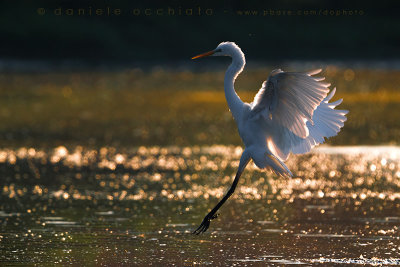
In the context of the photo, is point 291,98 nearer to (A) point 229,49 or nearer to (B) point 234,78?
(B) point 234,78

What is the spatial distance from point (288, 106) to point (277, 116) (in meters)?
0.26

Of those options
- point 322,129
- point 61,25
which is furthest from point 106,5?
point 322,129

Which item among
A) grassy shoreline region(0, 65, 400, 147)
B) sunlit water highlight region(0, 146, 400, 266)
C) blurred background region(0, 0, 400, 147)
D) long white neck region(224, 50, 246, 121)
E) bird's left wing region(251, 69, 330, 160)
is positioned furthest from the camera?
blurred background region(0, 0, 400, 147)

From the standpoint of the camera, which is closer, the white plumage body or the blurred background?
the white plumage body

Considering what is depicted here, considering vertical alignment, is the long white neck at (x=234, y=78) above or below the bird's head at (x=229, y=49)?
below

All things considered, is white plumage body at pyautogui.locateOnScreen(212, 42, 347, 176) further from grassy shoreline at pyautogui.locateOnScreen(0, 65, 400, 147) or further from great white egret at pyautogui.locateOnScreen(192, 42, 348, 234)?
grassy shoreline at pyautogui.locateOnScreen(0, 65, 400, 147)

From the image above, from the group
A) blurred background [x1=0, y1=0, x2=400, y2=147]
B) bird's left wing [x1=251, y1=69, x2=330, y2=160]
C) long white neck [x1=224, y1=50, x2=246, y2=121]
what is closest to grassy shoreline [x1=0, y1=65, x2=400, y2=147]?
blurred background [x1=0, y1=0, x2=400, y2=147]

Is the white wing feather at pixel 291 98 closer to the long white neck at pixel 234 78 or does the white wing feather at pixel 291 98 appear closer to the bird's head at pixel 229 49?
the long white neck at pixel 234 78

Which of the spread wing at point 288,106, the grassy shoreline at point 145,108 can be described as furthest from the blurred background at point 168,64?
the spread wing at point 288,106

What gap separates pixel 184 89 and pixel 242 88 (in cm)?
216

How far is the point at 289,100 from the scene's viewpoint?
9469mm

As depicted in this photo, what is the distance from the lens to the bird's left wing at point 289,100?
9219 mm

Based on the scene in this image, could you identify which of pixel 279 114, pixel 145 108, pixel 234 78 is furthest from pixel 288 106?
pixel 145 108

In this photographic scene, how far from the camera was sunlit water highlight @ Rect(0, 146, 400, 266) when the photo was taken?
8672 mm
